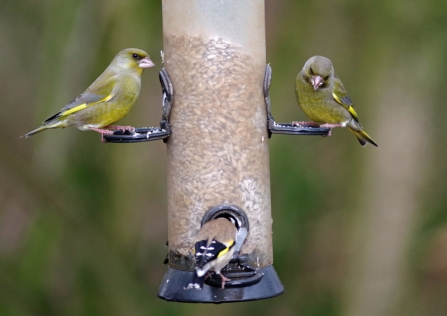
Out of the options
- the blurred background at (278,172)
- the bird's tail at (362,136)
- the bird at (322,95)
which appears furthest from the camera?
the blurred background at (278,172)

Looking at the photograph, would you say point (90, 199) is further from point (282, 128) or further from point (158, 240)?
point (282, 128)

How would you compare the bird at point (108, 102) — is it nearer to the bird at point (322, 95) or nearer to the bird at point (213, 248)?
the bird at point (322, 95)

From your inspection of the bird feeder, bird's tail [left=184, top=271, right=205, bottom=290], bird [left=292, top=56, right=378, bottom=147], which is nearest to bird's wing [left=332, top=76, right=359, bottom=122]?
bird [left=292, top=56, right=378, bottom=147]

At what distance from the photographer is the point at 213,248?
5.00 m

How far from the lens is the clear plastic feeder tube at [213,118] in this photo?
18.5 feet

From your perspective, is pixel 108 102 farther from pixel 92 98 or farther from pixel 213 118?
pixel 213 118

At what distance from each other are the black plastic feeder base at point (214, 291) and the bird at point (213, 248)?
7 centimetres

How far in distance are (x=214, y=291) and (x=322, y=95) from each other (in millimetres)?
2268

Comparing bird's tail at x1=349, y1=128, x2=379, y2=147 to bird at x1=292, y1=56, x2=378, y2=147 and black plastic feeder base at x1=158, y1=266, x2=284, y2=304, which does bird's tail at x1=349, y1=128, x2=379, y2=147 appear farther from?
black plastic feeder base at x1=158, y1=266, x2=284, y2=304

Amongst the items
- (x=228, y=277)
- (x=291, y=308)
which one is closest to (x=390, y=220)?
(x=291, y=308)

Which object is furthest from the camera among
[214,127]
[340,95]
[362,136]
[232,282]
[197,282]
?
[362,136]

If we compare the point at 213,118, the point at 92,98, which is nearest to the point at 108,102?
the point at 92,98

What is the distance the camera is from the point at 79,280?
8500 millimetres

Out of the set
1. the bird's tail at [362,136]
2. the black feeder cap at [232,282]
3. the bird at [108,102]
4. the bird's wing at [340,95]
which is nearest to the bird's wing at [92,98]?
the bird at [108,102]
